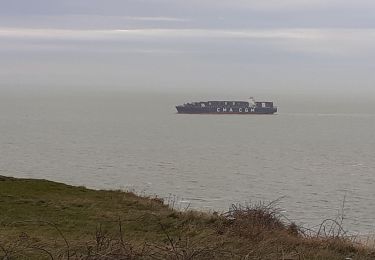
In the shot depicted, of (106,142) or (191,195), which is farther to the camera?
(106,142)

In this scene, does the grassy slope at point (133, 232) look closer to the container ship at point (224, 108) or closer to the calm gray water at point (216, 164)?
the calm gray water at point (216, 164)

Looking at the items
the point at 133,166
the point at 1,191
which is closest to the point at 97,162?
the point at 133,166

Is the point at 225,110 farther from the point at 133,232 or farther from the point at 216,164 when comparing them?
the point at 133,232

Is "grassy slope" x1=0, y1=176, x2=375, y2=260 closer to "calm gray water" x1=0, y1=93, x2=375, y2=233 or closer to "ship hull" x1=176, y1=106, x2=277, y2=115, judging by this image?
"calm gray water" x1=0, y1=93, x2=375, y2=233

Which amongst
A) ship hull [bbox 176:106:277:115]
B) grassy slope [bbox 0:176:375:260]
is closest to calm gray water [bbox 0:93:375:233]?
grassy slope [bbox 0:176:375:260]

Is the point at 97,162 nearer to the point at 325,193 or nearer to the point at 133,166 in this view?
the point at 133,166

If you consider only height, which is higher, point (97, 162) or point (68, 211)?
point (97, 162)
